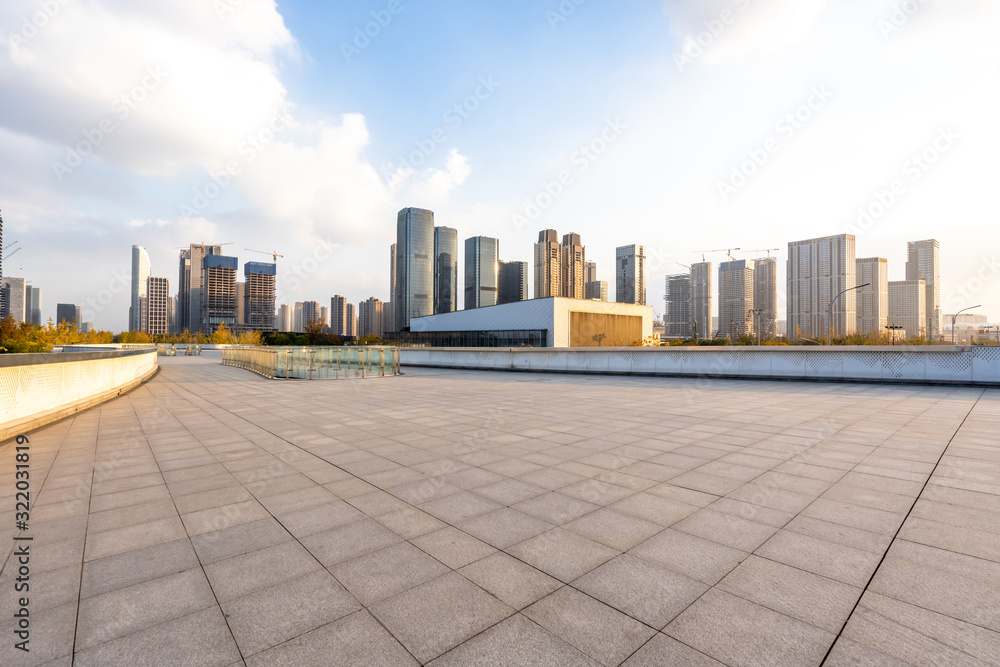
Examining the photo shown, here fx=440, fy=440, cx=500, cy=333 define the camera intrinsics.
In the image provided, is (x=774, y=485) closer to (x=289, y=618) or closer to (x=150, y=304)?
(x=289, y=618)

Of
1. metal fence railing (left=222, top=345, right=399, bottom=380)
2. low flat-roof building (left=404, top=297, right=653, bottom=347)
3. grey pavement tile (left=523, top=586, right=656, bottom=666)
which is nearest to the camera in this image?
grey pavement tile (left=523, top=586, right=656, bottom=666)

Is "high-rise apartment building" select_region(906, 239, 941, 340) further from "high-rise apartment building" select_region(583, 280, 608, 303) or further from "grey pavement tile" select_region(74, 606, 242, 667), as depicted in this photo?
"grey pavement tile" select_region(74, 606, 242, 667)

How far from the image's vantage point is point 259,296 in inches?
4961

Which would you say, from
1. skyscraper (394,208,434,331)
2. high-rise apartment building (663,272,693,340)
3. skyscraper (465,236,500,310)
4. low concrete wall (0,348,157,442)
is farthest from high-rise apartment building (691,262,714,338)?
low concrete wall (0,348,157,442)

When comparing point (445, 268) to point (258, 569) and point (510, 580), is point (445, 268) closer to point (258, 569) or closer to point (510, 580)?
point (258, 569)

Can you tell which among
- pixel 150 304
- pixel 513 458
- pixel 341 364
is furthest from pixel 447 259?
pixel 513 458

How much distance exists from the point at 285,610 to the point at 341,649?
1.96 feet

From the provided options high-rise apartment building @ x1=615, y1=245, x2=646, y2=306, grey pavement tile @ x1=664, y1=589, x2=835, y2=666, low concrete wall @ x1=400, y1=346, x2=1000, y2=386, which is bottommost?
grey pavement tile @ x1=664, y1=589, x2=835, y2=666

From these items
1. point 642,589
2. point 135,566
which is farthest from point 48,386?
point 642,589

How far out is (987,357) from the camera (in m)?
13.1

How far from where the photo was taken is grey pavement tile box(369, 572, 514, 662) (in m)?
2.35

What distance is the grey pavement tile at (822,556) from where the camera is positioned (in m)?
2.99

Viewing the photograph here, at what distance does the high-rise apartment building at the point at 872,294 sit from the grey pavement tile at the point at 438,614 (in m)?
85.9

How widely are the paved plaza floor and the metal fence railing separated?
11741 millimetres
